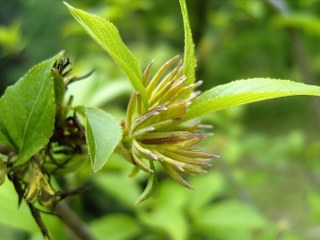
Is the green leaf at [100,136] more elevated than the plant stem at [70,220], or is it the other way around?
the green leaf at [100,136]

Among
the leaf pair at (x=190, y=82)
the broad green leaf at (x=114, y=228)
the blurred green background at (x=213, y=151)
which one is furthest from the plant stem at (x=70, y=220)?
the broad green leaf at (x=114, y=228)

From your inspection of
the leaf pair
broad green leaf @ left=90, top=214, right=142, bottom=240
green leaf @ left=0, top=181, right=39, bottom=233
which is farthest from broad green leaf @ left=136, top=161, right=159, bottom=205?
broad green leaf @ left=90, top=214, right=142, bottom=240

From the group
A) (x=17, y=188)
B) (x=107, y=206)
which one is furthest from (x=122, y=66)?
(x=107, y=206)

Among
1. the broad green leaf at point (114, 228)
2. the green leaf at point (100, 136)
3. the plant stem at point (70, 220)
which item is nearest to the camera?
the green leaf at point (100, 136)

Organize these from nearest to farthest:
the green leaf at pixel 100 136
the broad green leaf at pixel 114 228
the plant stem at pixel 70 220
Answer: the green leaf at pixel 100 136 < the plant stem at pixel 70 220 < the broad green leaf at pixel 114 228

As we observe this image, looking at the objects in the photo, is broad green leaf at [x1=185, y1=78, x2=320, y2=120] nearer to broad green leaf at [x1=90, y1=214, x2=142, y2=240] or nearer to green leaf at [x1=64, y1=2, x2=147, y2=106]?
green leaf at [x1=64, y1=2, x2=147, y2=106]

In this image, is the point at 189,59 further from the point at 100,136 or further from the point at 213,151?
the point at 213,151

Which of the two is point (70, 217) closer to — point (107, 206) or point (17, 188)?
point (17, 188)

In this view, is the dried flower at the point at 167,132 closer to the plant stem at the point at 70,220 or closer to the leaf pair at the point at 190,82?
the leaf pair at the point at 190,82
